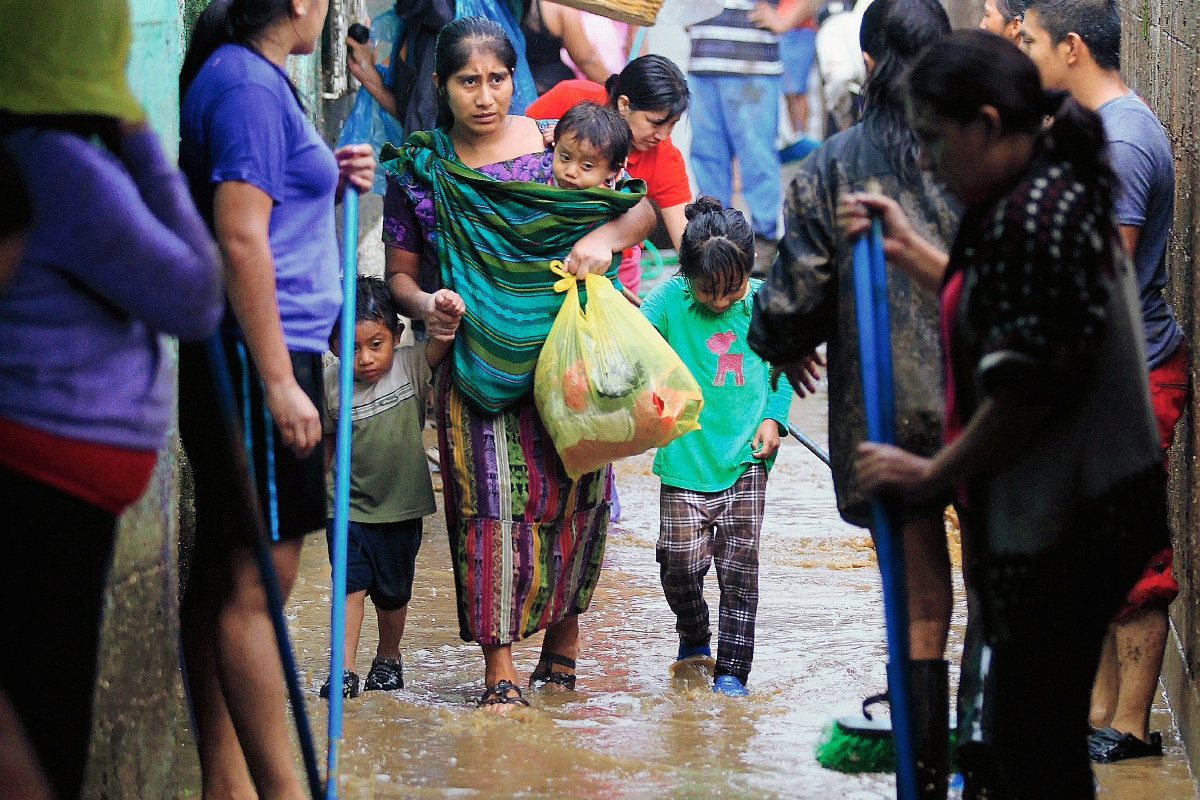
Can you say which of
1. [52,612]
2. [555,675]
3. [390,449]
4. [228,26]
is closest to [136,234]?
[52,612]

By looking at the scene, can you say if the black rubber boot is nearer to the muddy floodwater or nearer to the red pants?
the muddy floodwater

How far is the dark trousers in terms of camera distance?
2285 mm

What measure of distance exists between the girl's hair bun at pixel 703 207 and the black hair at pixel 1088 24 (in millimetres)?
1286

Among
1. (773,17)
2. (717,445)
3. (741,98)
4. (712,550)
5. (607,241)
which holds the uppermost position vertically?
(773,17)

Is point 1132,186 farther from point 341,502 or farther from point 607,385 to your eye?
point 341,502

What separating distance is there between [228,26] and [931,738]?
220 centimetres

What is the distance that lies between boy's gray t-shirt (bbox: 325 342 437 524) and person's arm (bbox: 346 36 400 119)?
2688 mm

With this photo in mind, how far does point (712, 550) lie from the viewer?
196 inches

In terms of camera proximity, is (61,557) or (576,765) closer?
(61,557)

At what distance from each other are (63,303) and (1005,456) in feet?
5.09

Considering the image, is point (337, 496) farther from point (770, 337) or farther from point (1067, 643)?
point (1067, 643)

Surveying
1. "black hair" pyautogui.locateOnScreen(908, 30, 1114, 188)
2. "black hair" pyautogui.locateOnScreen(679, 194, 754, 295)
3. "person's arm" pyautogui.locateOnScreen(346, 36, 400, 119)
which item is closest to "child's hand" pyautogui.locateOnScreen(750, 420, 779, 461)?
"black hair" pyautogui.locateOnScreen(679, 194, 754, 295)

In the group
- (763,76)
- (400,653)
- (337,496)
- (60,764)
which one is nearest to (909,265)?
(337,496)

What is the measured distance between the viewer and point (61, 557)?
232 cm
